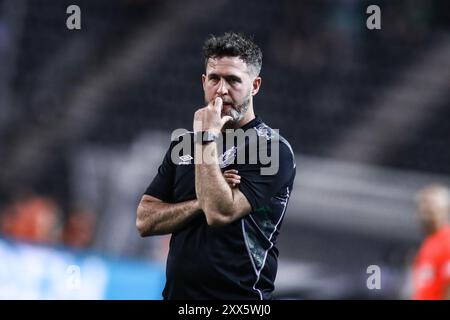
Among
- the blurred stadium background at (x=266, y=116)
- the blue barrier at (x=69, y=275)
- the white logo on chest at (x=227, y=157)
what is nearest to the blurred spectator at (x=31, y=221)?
the blurred stadium background at (x=266, y=116)

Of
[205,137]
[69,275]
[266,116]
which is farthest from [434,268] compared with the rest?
[266,116]

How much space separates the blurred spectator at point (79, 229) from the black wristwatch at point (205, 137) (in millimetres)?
7129

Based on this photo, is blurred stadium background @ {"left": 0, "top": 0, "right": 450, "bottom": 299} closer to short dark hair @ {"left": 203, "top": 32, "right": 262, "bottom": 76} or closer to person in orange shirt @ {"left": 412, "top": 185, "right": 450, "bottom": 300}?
person in orange shirt @ {"left": 412, "top": 185, "right": 450, "bottom": 300}

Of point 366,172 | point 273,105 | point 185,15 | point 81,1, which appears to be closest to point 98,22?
point 81,1

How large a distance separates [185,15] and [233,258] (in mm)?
10060

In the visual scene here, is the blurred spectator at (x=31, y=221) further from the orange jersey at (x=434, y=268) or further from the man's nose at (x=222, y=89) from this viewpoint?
the man's nose at (x=222, y=89)

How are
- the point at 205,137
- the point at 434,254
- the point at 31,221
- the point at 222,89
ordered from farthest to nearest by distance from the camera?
the point at 31,221, the point at 434,254, the point at 222,89, the point at 205,137

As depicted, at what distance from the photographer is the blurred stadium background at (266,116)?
443 inches

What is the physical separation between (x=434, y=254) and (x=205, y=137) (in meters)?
4.13

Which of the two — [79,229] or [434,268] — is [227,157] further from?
[79,229]

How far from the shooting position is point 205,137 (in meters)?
4.15
